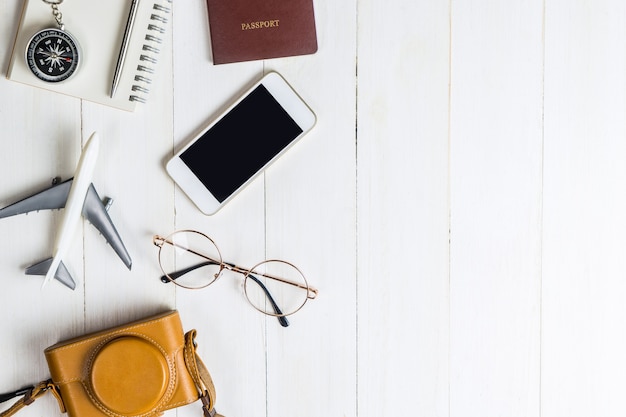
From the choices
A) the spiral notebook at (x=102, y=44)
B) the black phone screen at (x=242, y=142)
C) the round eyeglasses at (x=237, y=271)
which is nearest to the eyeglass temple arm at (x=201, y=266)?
the round eyeglasses at (x=237, y=271)

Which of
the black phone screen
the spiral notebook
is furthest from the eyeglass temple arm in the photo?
the spiral notebook

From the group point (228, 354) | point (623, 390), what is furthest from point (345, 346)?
point (623, 390)

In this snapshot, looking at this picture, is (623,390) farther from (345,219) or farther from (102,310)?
(102,310)

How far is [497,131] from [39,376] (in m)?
0.72

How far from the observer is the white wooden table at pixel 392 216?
820 millimetres

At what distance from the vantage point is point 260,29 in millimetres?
806

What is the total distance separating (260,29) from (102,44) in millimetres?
208

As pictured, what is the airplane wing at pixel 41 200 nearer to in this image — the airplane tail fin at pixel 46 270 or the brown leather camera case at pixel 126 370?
the airplane tail fin at pixel 46 270

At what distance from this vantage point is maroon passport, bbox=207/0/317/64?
31.5 inches

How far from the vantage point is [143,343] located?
2.56 feet

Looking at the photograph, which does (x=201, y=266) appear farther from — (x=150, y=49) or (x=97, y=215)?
(x=150, y=49)

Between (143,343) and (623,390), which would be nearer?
(143,343)

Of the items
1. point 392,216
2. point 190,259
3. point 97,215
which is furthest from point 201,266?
point 392,216

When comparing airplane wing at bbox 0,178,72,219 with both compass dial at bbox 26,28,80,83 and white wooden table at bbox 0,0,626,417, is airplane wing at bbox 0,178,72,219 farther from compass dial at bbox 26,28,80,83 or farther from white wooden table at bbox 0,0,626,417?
compass dial at bbox 26,28,80,83
